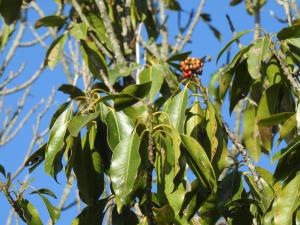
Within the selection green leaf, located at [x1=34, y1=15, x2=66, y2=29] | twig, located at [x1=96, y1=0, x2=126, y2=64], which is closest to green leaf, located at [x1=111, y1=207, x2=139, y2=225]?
twig, located at [x1=96, y1=0, x2=126, y2=64]

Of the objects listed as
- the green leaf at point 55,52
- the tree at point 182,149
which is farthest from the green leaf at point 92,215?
the green leaf at point 55,52

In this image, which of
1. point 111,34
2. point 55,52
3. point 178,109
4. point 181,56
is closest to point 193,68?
point 178,109

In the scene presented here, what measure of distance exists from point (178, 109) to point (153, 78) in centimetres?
59

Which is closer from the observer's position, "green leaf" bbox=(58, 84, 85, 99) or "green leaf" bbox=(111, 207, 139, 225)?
"green leaf" bbox=(111, 207, 139, 225)

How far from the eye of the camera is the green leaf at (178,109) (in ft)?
6.15

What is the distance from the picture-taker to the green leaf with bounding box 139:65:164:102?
95.0 inches

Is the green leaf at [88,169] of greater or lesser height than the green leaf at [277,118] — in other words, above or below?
above

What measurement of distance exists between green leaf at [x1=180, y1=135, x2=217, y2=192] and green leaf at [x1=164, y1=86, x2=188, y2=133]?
0.56ft

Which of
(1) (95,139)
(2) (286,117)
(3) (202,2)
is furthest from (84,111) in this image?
(3) (202,2)

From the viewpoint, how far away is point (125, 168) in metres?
1.64

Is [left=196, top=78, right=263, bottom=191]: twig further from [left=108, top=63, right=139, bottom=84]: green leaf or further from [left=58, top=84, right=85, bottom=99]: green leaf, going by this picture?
[left=58, top=84, right=85, bottom=99]: green leaf

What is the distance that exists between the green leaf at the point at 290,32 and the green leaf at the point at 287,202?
0.53 m

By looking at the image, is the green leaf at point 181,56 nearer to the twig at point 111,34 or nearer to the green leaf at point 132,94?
the twig at point 111,34

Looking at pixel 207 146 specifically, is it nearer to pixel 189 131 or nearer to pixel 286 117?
pixel 189 131
